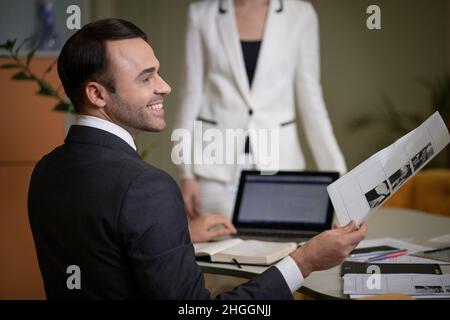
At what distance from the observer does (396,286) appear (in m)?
1.32

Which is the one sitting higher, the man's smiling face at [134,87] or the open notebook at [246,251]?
the man's smiling face at [134,87]

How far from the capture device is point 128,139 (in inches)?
48.2

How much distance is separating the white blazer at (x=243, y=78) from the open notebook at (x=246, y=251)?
1.78 feet

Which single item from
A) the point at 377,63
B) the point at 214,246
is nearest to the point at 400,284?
the point at 214,246

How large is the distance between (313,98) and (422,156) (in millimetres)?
914

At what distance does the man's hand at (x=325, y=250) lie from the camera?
4.00ft

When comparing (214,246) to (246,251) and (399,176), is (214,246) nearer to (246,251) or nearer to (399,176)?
(246,251)

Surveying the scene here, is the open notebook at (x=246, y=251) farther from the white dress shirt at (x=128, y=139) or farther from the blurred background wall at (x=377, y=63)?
the blurred background wall at (x=377, y=63)

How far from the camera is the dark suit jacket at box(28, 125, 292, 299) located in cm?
105

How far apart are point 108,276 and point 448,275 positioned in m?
0.72

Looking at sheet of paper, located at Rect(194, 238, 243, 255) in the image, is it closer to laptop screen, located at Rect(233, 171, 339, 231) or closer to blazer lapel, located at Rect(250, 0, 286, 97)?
laptop screen, located at Rect(233, 171, 339, 231)

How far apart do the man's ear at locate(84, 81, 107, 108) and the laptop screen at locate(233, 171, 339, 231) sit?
2.77ft

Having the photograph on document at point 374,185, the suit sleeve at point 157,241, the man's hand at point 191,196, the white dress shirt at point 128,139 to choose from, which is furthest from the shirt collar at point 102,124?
the man's hand at point 191,196

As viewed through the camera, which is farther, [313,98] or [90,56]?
[313,98]
